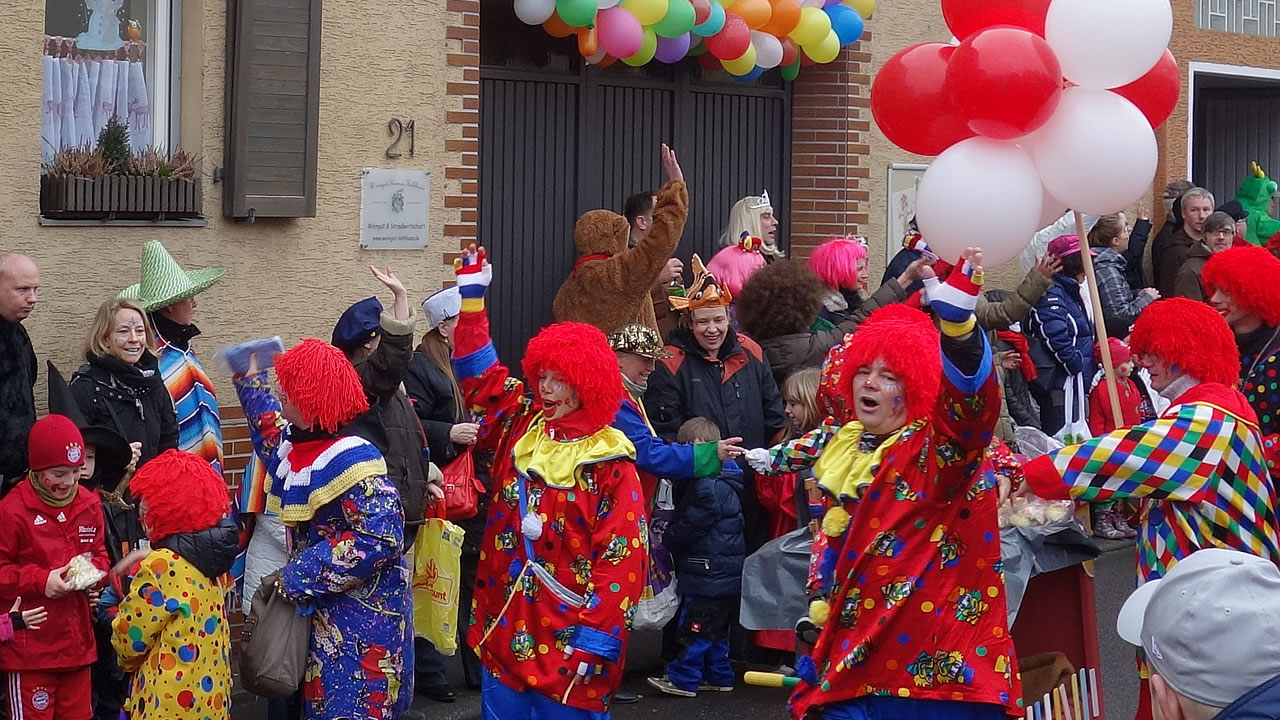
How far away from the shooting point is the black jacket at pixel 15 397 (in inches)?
249

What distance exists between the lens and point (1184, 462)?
196 inches

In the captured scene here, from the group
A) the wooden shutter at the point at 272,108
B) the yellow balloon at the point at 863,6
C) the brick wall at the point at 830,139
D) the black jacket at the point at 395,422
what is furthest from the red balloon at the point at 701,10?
the black jacket at the point at 395,422

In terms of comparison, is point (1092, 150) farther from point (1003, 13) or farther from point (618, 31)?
point (618, 31)

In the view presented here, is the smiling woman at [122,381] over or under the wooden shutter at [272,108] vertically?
under

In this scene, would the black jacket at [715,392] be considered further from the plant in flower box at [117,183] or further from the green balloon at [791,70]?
the green balloon at [791,70]

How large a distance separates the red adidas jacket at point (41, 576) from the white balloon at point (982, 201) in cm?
313

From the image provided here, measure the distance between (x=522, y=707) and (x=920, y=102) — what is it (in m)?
2.32

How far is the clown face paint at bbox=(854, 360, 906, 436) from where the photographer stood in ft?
16.4

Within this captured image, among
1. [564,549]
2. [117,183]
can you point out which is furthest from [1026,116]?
[117,183]

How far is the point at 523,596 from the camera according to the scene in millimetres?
5492

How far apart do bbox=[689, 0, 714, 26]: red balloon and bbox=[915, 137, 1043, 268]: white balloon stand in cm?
474

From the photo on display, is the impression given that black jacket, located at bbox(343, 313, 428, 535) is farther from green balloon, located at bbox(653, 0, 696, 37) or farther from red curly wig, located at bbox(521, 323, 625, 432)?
green balloon, located at bbox(653, 0, 696, 37)

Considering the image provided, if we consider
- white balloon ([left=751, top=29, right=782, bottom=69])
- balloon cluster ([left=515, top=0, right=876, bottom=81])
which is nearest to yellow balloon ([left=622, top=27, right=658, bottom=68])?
balloon cluster ([left=515, top=0, right=876, bottom=81])

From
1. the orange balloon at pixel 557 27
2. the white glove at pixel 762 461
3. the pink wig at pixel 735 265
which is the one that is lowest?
the white glove at pixel 762 461
